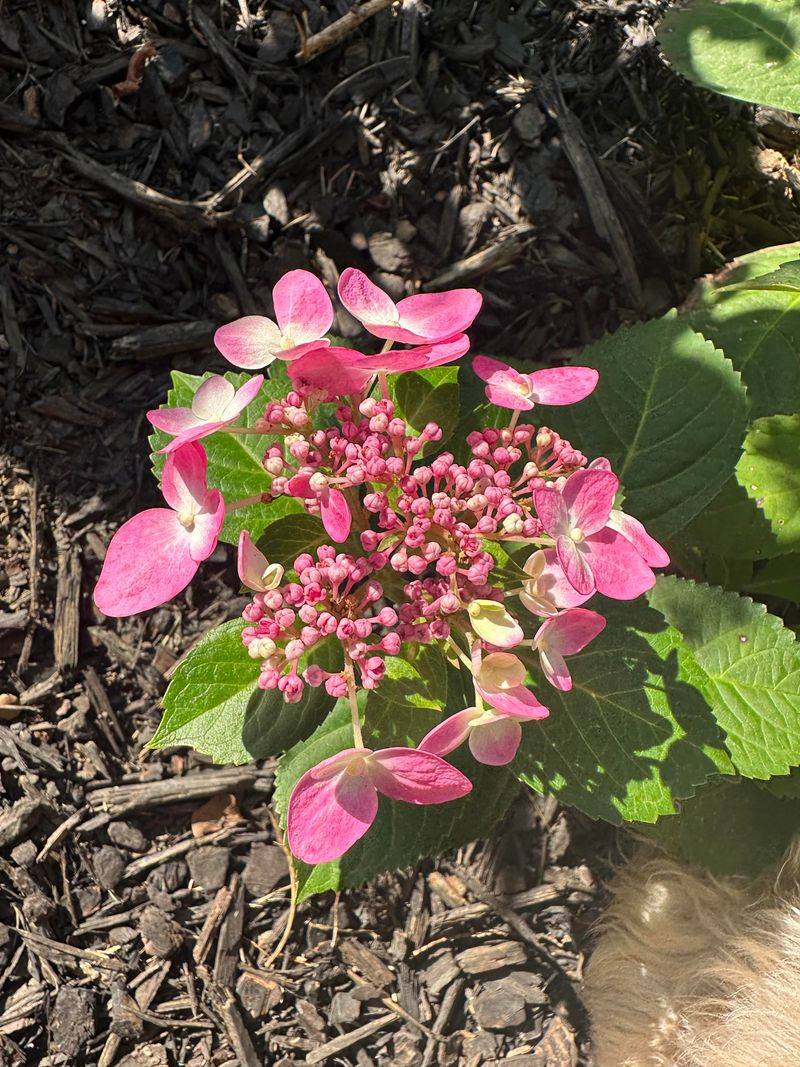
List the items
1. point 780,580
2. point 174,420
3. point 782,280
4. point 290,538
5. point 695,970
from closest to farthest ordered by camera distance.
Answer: point 174,420 → point 290,538 → point 782,280 → point 695,970 → point 780,580

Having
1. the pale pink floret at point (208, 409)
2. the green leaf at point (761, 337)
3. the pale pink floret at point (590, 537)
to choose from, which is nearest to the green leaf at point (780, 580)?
the green leaf at point (761, 337)

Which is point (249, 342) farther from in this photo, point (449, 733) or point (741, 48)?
point (741, 48)

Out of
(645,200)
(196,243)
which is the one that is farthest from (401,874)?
(645,200)

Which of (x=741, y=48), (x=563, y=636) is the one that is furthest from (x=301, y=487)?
(x=741, y=48)

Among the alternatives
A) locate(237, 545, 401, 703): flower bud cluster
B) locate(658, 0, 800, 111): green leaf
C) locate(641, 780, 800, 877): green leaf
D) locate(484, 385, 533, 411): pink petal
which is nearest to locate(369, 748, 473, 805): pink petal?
locate(237, 545, 401, 703): flower bud cluster

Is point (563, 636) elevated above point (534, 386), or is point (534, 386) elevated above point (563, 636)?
point (534, 386)

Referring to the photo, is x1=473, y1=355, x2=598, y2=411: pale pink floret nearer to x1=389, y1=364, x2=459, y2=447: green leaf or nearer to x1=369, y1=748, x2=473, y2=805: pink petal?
x1=389, y1=364, x2=459, y2=447: green leaf

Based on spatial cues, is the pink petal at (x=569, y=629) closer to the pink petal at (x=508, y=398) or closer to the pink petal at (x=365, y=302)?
the pink petal at (x=508, y=398)
